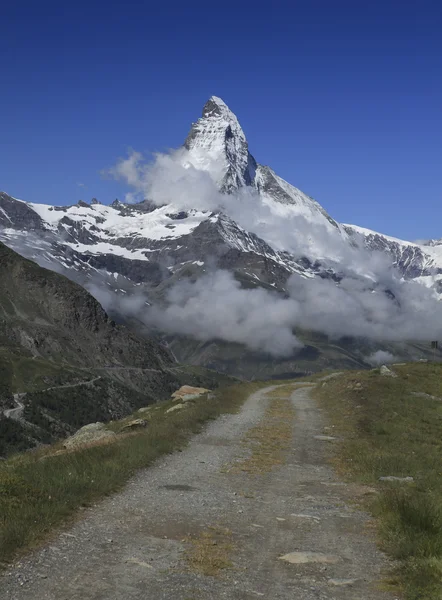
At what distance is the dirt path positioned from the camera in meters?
9.98

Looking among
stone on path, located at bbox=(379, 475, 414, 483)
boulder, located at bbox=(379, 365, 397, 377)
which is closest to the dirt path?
stone on path, located at bbox=(379, 475, 414, 483)

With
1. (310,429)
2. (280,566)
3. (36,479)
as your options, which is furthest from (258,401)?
(280,566)

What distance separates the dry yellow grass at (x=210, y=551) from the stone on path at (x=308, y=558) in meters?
1.20

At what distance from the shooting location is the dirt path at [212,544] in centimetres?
998

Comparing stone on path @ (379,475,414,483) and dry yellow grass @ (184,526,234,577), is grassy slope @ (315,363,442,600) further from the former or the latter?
dry yellow grass @ (184,526,234,577)

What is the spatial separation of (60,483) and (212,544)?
198 inches

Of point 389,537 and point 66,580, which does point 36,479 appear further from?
point 389,537

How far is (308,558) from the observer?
11.8 meters

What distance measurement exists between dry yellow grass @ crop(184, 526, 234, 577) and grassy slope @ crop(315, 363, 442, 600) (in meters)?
3.25

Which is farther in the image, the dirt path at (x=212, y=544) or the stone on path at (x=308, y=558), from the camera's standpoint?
the stone on path at (x=308, y=558)

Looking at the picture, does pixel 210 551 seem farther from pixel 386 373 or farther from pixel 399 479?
pixel 386 373

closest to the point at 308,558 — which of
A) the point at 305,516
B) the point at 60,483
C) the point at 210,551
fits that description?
the point at 210,551

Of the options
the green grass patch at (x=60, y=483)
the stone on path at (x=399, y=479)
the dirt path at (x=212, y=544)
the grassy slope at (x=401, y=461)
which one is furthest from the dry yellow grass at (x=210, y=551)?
the stone on path at (x=399, y=479)

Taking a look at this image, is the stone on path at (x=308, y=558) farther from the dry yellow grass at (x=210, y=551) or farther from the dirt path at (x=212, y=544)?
the dry yellow grass at (x=210, y=551)
